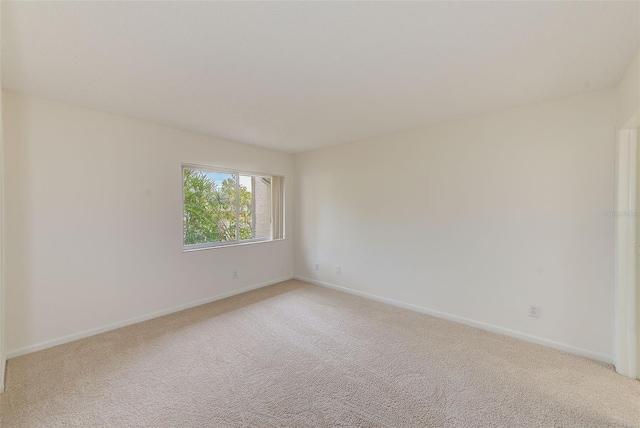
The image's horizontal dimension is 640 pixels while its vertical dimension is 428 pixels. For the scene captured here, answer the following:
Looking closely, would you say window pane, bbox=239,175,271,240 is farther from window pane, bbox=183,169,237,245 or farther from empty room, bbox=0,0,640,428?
empty room, bbox=0,0,640,428

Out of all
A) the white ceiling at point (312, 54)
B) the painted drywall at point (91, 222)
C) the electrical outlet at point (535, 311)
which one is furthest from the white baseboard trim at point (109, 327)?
the electrical outlet at point (535, 311)

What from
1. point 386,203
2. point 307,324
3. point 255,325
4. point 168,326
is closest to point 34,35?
point 168,326

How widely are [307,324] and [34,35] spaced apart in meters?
3.18

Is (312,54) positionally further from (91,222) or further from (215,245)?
(215,245)

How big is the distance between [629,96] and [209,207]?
4.46 m

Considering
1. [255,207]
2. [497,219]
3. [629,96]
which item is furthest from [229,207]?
[629,96]

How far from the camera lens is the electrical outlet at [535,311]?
253 cm

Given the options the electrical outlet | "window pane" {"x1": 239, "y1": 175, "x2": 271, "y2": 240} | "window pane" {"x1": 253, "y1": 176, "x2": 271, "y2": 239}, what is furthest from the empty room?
"window pane" {"x1": 253, "y1": 176, "x2": 271, "y2": 239}

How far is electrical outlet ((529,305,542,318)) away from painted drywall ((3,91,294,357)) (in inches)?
152

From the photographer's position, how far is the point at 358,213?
3953mm

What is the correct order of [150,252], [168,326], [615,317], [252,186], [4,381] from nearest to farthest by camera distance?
[4,381], [615,317], [168,326], [150,252], [252,186]

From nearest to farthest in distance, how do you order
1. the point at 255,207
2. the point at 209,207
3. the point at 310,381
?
the point at 310,381
the point at 209,207
the point at 255,207

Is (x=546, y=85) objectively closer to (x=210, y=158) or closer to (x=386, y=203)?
(x=386, y=203)

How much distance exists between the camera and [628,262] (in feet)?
6.54
